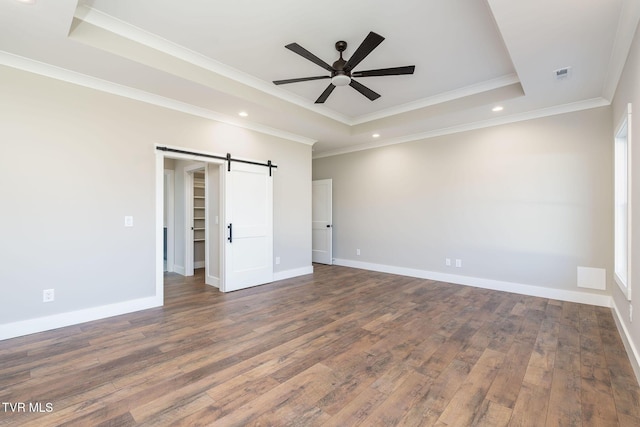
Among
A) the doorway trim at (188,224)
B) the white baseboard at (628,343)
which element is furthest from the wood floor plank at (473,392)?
the doorway trim at (188,224)

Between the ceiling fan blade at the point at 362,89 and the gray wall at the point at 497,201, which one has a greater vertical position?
the ceiling fan blade at the point at 362,89

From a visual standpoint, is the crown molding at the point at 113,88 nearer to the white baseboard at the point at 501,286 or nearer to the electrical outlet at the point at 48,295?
the electrical outlet at the point at 48,295

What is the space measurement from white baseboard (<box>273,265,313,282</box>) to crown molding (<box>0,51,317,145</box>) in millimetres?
2604

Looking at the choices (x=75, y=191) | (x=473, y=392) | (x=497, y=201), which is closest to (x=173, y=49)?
(x=75, y=191)

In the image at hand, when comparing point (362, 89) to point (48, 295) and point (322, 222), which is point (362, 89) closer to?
point (48, 295)

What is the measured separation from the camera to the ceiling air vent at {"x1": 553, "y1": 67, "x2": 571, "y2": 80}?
310 centimetres

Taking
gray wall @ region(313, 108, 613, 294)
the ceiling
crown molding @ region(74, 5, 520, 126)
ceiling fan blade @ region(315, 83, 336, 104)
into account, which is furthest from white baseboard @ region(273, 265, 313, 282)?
ceiling fan blade @ region(315, 83, 336, 104)

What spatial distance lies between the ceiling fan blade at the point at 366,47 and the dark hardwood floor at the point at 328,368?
2.65 meters

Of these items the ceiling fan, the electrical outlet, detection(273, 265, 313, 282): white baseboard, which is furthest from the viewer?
detection(273, 265, 313, 282): white baseboard

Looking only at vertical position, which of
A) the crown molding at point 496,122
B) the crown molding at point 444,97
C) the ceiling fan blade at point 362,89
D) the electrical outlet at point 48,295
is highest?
the crown molding at point 444,97

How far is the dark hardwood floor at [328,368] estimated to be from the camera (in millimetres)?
1820

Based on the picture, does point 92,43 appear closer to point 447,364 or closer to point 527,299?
A: point 447,364

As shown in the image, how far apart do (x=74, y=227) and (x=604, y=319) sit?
6.19m

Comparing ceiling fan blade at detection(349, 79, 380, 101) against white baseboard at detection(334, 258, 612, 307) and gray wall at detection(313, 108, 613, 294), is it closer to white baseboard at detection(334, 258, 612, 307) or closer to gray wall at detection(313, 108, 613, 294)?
gray wall at detection(313, 108, 613, 294)
